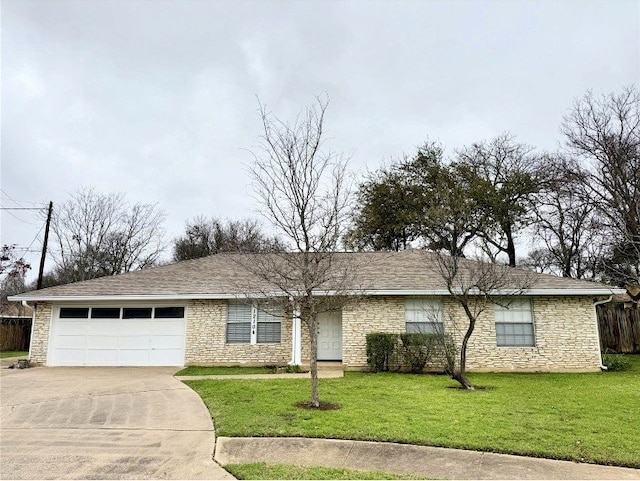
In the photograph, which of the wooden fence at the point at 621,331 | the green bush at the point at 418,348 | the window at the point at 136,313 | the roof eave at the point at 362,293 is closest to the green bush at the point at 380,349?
the green bush at the point at 418,348

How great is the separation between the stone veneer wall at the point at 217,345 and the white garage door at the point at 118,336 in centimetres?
40

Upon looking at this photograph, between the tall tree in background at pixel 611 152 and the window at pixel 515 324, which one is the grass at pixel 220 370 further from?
the tall tree in background at pixel 611 152

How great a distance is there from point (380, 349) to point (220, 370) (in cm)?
496

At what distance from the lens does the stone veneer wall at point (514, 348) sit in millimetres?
13352

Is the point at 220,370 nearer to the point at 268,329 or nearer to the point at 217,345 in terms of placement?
the point at 217,345

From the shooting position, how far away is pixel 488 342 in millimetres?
13539

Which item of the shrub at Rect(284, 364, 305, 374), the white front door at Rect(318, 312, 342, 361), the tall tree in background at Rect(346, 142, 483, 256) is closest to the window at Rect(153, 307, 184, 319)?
Result: the shrub at Rect(284, 364, 305, 374)

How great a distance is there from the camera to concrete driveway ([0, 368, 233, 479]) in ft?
17.0

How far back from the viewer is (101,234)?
3203cm

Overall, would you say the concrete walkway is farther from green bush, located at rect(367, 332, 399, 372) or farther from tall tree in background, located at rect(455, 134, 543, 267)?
tall tree in background, located at rect(455, 134, 543, 267)

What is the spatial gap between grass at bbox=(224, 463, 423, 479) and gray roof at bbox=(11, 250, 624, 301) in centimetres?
709

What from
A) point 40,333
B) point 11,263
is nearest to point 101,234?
point 11,263

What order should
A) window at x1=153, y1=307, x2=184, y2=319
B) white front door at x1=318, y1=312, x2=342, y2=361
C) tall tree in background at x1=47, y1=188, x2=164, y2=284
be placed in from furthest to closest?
tall tree in background at x1=47, y1=188, x2=164, y2=284 → window at x1=153, y1=307, x2=184, y2=319 → white front door at x1=318, y1=312, x2=342, y2=361

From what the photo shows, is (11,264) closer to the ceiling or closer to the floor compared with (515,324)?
closer to the ceiling
